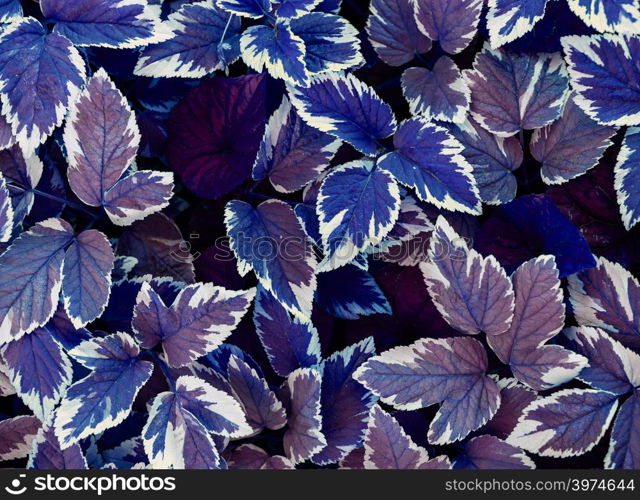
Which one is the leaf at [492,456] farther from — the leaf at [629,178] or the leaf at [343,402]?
the leaf at [629,178]

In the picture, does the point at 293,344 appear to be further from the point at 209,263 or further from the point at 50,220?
the point at 50,220

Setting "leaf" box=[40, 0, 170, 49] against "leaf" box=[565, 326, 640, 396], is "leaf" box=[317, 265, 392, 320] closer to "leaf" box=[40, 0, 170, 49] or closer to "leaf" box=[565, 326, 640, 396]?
"leaf" box=[565, 326, 640, 396]

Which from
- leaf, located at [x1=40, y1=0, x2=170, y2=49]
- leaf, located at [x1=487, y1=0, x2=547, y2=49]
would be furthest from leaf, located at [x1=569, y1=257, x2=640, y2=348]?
leaf, located at [x1=40, y1=0, x2=170, y2=49]

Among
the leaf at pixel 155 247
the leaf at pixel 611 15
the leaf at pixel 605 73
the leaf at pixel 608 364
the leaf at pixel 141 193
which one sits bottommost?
the leaf at pixel 155 247

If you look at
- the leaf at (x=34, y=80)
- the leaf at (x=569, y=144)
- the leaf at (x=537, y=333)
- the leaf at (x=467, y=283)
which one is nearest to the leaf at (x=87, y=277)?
the leaf at (x=34, y=80)

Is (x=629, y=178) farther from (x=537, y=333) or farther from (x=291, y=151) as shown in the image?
(x=291, y=151)
